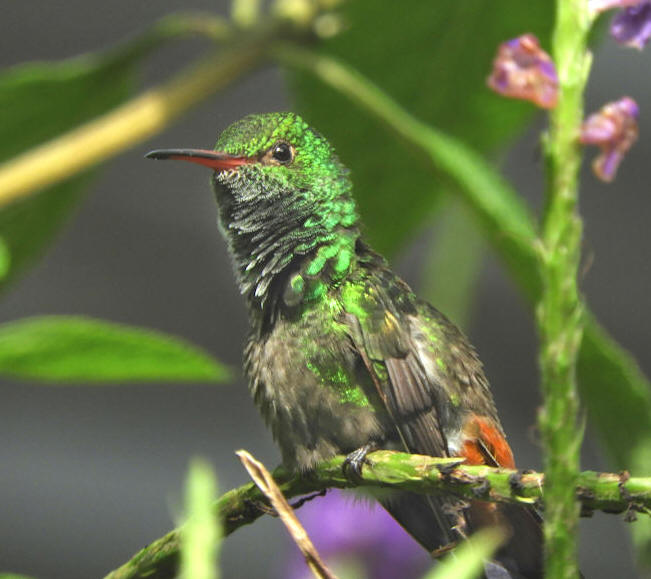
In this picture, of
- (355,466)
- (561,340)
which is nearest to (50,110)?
(355,466)

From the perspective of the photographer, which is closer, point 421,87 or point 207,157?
point 207,157

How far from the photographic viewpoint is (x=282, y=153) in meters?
0.87

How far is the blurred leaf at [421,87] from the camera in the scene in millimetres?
1204

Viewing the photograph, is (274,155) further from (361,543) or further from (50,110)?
(50,110)

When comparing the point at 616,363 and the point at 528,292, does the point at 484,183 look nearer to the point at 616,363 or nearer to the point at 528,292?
the point at 528,292

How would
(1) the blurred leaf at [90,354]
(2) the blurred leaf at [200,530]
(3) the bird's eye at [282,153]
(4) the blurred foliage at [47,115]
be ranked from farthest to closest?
(4) the blurred foliage at [47,115]
(3) the bird's eye at [282,153]
(1) the blurred leaf at [90,354]
(2) the blurred leaf at [200,530]

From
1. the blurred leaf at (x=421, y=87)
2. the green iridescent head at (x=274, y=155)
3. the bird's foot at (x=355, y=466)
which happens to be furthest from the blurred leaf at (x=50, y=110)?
the bird's foot at (x=355, y=466)

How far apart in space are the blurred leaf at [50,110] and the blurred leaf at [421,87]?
20cm

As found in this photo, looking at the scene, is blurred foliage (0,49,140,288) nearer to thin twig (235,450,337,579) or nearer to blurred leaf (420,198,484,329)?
blurred leaf (420,198,484,329)

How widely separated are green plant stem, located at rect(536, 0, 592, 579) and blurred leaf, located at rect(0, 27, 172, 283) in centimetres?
82

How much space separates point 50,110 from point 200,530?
3.18 feet

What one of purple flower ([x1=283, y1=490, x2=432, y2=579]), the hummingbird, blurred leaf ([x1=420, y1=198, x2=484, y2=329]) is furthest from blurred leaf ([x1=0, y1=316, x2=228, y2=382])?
blurred leaf ([x1=420, y1=198, x2=484, y2=329])

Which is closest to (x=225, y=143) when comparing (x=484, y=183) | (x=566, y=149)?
(x=484, y=183)

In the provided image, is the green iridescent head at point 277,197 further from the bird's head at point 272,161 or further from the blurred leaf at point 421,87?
the blurred leaf at point 421,87
